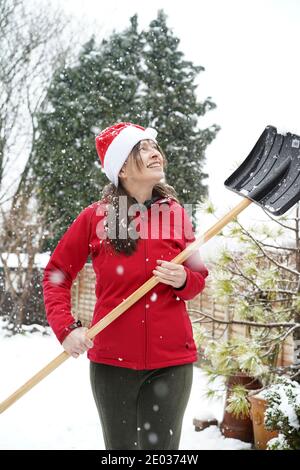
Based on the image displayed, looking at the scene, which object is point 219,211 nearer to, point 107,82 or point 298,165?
point 298,165

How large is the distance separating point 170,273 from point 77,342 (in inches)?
15.5

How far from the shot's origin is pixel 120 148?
1828 mm

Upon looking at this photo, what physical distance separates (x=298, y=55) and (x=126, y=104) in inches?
234

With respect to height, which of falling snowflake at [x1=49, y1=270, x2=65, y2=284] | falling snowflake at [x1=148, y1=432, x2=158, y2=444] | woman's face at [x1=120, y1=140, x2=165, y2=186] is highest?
woman's face at [x1=120, y1=140, x2=165, y2=186]

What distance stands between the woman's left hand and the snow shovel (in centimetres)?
6

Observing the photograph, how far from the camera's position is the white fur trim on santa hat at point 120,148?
71.5 inches

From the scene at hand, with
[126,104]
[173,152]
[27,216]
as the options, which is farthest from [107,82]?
[27,216]

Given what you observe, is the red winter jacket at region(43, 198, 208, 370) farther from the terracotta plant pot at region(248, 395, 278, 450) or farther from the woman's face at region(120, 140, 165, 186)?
the terracotta plant pot at region(248, 395, 278, 450)

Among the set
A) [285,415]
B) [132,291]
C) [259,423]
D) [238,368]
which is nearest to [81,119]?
[238,368]

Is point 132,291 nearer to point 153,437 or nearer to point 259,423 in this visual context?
point 153,437

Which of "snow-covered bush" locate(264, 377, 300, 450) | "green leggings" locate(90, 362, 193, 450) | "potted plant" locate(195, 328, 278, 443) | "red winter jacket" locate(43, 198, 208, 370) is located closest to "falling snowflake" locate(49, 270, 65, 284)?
"red winter jacket" locate(43, 198, 208, 370)

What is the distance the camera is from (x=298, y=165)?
1.87 metres

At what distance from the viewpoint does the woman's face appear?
1.75m

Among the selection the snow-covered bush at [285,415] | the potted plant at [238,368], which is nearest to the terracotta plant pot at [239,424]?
the potted plant at [238,368]
